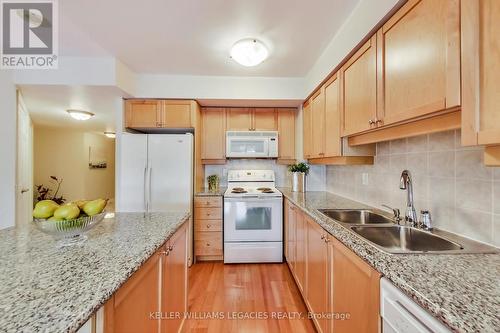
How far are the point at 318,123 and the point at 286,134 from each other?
2.84ft

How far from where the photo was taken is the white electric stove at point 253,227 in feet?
8.99

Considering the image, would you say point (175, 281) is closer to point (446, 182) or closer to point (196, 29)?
point (446, 182)

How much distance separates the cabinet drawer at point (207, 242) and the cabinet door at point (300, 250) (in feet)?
3.55

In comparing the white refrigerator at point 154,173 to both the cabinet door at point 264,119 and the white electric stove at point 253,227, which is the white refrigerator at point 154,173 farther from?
the cabinet door at point 264,119

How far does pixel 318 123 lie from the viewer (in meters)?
2.37

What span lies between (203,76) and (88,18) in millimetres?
→ 1253

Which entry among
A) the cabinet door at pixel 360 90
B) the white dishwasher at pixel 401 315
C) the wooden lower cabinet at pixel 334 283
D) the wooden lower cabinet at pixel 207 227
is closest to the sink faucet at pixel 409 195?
the cabinet door at pixel 360 90

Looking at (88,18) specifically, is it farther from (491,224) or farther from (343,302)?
(491,224)

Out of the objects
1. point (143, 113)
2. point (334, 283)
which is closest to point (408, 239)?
point (334, 283)

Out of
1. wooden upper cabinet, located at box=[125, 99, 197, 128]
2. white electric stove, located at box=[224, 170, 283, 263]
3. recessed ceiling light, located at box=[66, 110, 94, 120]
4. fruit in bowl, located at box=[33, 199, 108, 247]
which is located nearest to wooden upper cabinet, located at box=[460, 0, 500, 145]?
fruit in bowl, located at box=[33, 199, 108, 247]

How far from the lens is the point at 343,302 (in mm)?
1166

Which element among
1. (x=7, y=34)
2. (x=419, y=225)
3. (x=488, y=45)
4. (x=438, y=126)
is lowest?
(x=419, y=225)

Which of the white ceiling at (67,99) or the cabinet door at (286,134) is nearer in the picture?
the white ceiling at (67,99)

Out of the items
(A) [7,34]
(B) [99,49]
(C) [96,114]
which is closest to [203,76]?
(B) [99,49]
